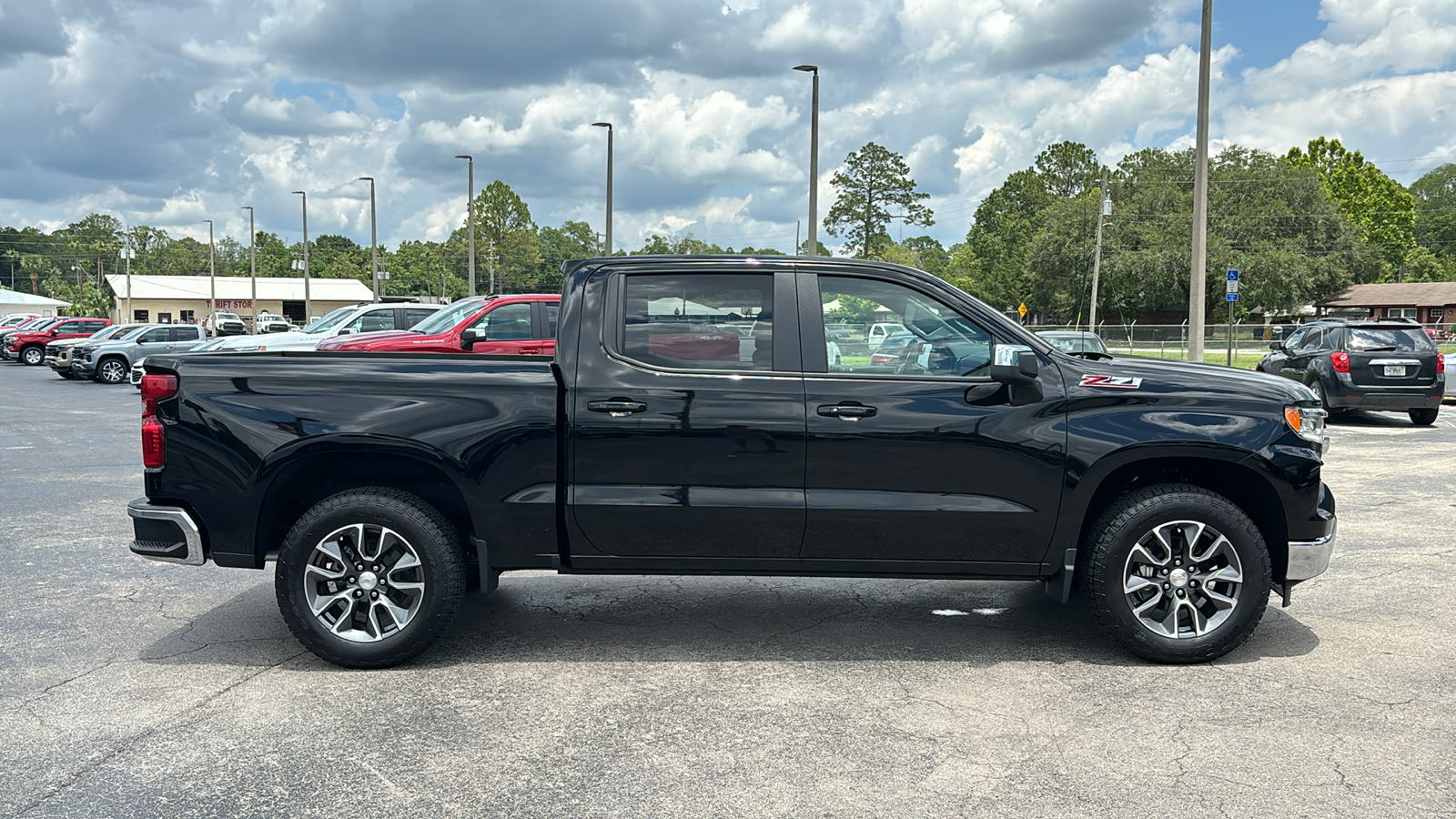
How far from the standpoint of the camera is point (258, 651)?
5.32 metres

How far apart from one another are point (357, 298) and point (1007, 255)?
61782 millimetres

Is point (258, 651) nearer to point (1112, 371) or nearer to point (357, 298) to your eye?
point (1112, 371)

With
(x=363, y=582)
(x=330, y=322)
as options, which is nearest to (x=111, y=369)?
(x=330, y=322)

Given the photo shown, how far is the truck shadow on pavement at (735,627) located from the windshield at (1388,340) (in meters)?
12.3

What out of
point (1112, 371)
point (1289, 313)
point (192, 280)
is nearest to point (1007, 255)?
point (1289, 313)

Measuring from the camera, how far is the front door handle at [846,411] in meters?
4.91

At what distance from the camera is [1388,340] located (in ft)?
53.4

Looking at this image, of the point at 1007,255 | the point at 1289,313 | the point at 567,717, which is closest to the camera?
the point at 567,717

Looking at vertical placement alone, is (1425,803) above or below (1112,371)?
below

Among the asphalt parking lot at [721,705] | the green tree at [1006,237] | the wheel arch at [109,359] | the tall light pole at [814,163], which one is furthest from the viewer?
the green tree at [1006,237]

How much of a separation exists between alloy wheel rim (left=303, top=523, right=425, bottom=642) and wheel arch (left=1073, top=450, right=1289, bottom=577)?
306 centimetres

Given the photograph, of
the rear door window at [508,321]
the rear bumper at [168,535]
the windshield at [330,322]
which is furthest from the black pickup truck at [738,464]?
the windshield at [330,322]

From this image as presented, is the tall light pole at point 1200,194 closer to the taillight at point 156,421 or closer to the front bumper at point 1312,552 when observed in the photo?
the front bumper at point 1312,552

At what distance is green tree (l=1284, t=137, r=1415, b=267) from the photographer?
91562 mm
